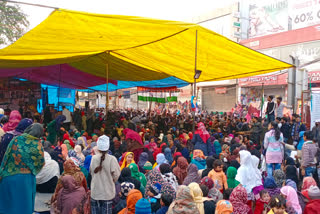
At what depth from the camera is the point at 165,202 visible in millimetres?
3533

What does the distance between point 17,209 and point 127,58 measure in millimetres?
Result: 6236

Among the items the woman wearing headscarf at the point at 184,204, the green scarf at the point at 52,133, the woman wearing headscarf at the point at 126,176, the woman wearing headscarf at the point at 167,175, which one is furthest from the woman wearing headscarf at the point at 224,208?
the green scarf at the point at 52,133

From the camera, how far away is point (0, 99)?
15.0m

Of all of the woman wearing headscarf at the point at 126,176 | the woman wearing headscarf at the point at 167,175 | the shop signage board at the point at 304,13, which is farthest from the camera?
the shop signage board at the point at 304,13

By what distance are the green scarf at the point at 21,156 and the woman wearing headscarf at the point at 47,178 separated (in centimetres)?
80

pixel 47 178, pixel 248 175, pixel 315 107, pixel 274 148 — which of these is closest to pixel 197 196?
pixel 248 175

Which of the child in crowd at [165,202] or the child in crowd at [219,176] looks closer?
the child in crowd at [165,202]

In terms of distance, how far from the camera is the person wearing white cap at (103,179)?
3.86 m

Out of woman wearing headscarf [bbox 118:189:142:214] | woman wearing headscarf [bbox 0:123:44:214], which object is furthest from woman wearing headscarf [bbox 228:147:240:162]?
woman wearing headscarf [bbox 0:123:44:214]

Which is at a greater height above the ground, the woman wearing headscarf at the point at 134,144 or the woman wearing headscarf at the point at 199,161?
the woman wearing headscarf at the point at 134,144

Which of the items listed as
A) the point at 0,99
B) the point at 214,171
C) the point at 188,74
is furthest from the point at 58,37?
the point at 0,99

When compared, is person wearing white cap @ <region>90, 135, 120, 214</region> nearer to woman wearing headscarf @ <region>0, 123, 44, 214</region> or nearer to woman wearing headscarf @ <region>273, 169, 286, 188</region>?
woman wearing headscarf @ <region>0, 123, 44, 214</region>

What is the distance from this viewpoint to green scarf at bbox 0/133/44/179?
3.59 m

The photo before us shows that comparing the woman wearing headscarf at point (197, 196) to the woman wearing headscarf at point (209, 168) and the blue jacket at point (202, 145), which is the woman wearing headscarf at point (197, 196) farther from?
the blue jacket at point (202, 145)
